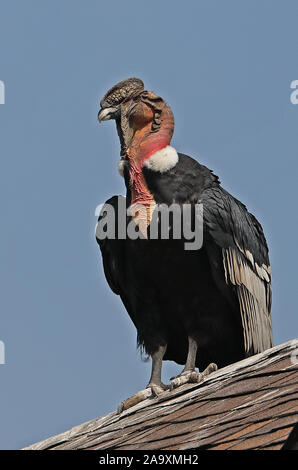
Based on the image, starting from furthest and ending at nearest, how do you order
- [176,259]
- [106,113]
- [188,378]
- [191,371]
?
1. [106,113]
2. [176,259]
3. [191,371]
4. [188,378]

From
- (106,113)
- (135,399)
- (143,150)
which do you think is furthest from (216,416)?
(106,113)

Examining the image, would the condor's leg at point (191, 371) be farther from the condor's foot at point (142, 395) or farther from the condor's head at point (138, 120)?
the condor's head at point (138, 120)

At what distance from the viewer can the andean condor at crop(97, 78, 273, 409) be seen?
314 inches

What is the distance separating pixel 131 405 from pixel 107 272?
1404mm

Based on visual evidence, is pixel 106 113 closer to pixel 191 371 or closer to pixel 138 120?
pixel 138 120

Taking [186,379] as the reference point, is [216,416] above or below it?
below

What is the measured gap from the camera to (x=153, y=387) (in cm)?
755

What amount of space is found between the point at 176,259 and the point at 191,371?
0.80 metres

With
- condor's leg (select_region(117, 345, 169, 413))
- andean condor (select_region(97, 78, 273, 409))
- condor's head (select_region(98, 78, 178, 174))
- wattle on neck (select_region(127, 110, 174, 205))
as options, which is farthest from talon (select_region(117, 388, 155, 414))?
condor's head (select_region(98, 78, 178, 174))

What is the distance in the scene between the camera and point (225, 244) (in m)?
7.96

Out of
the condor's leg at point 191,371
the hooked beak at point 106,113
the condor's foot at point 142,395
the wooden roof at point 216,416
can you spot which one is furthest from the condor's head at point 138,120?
the wooden roof at point 216,416
